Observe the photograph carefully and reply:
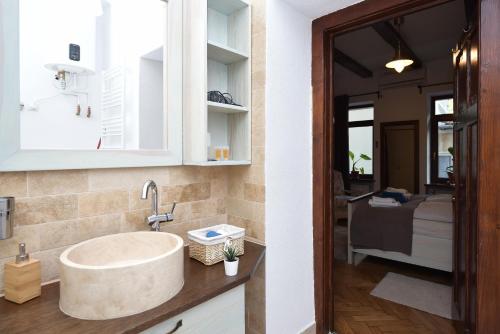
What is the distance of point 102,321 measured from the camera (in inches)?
34.1

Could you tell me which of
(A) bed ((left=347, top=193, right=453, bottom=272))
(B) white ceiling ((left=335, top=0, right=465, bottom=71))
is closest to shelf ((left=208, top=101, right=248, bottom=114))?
(A) bed ((left=347, top=193, right=453, bottom=272))

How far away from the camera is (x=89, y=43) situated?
1220 mm

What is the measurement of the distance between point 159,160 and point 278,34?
97 cm

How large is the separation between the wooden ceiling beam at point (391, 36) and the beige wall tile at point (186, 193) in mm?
2652

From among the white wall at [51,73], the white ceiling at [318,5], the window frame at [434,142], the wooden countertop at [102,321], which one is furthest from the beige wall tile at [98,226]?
the window frame at [434,142]

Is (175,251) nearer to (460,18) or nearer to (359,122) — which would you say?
(460,18)

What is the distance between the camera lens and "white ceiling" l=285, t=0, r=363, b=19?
1606mm

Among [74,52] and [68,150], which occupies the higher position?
[74,52]

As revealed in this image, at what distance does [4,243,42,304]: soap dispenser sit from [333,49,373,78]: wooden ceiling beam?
4585mm

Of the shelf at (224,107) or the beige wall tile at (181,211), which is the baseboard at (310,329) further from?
the shelf at (224,107)

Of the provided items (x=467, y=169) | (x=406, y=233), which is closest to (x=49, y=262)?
(x=467, y=169)

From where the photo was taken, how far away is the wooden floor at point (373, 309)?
2.11 metres

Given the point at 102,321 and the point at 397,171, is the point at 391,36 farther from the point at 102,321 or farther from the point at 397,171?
the point at 102,321

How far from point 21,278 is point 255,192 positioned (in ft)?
3.51
